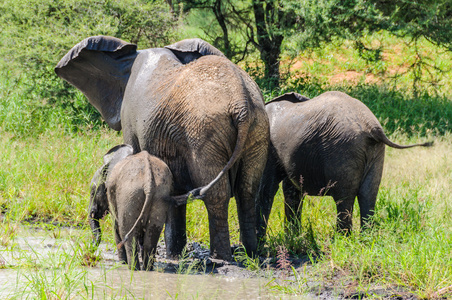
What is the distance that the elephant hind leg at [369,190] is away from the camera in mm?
5484

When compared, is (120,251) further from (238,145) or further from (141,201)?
(238,145)

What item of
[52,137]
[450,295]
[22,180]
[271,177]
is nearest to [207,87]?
[271,177]

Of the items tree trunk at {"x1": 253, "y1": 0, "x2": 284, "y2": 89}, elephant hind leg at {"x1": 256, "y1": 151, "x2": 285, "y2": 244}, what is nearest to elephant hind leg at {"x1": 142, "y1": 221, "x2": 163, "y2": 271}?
elephant hind leg at {"x1": 256, "y1": 151, "x2": 285, "y2": 244}

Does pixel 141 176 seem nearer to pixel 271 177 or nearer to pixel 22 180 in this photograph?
pixel 271 177

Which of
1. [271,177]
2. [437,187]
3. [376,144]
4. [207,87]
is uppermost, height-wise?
[207,87]

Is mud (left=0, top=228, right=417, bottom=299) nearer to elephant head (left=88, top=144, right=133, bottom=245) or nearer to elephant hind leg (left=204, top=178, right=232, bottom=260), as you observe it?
elephant hind leg (left=204, top=178, right=232, bottom=260)

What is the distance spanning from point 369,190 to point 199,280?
175cm

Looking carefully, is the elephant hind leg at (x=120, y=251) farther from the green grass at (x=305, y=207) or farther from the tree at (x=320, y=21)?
the tree at (x=320, y=21)

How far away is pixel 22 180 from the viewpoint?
727 cm

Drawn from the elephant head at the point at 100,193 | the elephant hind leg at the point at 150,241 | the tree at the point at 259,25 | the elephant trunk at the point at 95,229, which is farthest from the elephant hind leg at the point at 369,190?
the tree at the point at 259,25

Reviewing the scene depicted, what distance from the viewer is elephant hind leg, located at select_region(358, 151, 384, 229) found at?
5484mm

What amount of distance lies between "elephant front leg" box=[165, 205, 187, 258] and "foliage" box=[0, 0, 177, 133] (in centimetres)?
493

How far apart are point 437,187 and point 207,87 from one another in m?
3.51

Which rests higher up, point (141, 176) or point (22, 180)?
point (141, 176)
